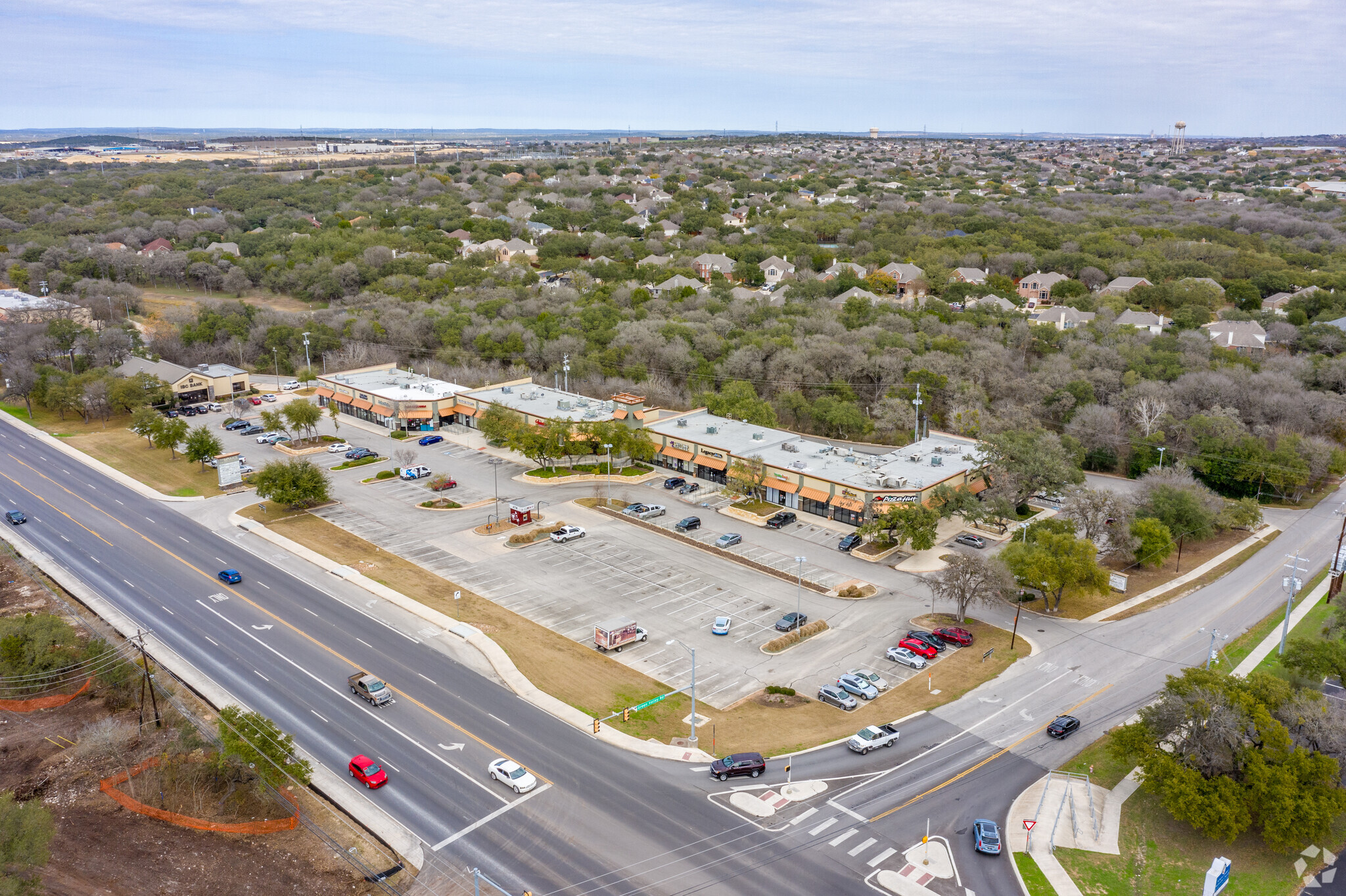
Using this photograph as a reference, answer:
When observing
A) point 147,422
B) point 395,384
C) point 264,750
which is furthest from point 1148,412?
point 147,422

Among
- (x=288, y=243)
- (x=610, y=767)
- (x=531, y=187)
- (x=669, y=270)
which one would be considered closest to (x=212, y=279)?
(x=288, y=243)

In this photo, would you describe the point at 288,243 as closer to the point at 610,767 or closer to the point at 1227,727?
the point at 610,767

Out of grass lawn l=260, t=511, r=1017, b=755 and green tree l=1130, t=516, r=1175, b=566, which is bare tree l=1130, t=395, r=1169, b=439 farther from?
grass lawn l=260, t=511, r=1017, b=755

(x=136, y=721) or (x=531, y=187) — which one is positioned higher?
(x=531, y=187)

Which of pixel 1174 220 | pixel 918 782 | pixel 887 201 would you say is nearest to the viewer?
pixel 918 782

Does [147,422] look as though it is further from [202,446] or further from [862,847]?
[862,847]

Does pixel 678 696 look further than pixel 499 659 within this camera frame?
No
